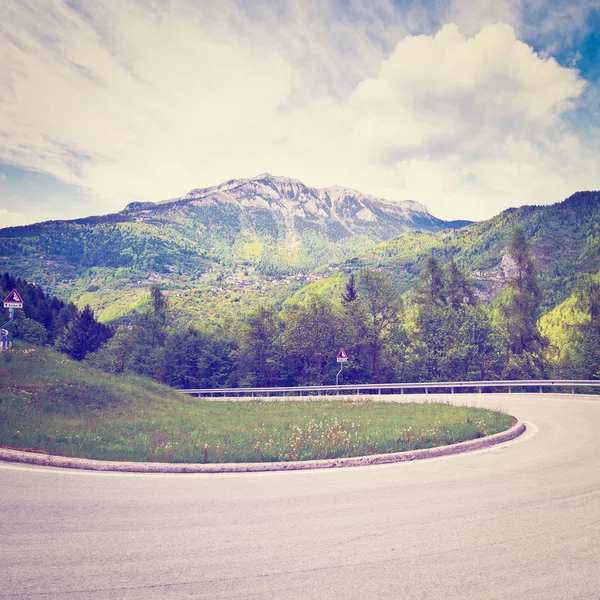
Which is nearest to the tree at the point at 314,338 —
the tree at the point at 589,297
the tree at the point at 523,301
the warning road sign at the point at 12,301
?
the tree at the point at 523,301

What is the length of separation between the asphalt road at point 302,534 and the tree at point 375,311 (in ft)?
122

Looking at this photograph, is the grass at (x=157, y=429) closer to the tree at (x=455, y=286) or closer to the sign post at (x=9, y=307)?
the sign post at (x=9, y=307)

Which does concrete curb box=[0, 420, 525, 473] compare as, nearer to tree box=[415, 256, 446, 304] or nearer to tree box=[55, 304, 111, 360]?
tree box=[415, 256, 446, 304]

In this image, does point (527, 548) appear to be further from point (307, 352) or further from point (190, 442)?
point (307, 352)

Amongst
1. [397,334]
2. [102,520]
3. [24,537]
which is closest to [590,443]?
[102,520]

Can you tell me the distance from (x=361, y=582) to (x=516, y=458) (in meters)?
6.55

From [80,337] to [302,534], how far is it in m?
82.9

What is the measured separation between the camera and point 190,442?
9.58 m

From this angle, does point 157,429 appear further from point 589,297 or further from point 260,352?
point 589,297

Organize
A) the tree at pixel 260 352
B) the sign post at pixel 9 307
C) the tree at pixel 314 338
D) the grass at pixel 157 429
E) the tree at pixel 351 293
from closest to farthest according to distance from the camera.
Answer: the grass at pixel 157 429 < the sign post at pixel 9 307 < the tree at pixel 314 338 < the tree at pixel 260 352 < the tree at pixel 351 293

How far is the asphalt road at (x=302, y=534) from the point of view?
3.97 meters

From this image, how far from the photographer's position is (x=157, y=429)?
441 inches

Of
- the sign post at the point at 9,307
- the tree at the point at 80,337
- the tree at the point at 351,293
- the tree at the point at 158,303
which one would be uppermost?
the tree at the point at 351,293

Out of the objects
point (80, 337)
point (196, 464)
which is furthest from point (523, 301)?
point (80, 337)
